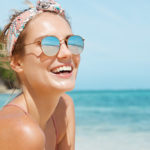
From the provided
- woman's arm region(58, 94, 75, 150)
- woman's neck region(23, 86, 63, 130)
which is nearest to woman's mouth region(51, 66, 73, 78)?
woman's neck region(23, 86, 63, 130)

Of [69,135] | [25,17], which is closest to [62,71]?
[25,17]

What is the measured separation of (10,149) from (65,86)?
0.45 meters

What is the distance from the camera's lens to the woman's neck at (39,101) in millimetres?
1763

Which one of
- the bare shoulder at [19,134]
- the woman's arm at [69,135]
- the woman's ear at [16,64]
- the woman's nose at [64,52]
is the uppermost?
the woman's nose at [64,52]

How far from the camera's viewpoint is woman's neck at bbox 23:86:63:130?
5.78 ft

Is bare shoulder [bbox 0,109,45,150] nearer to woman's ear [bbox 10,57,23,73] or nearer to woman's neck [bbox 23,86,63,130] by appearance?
woman's neck [bbox 23,86,63,130]

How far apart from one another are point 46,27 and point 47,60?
20 cm

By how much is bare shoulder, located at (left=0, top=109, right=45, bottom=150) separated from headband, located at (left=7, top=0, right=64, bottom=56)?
468 millimetres

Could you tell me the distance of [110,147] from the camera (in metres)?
5.67

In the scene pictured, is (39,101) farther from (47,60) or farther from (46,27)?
(46,27)

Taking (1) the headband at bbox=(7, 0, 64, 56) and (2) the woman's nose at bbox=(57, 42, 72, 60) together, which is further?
(1) the headband at bbox=(7, 0, 64, 56)

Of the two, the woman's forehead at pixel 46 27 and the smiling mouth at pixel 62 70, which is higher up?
the woman's forehead at pixel 46 27

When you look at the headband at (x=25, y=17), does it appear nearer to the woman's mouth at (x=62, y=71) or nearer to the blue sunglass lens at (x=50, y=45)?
the blue sunglass lens at (x=50, y=45)

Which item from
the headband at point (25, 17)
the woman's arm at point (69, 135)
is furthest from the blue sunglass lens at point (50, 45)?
the woman's arm at point (69, 135)
